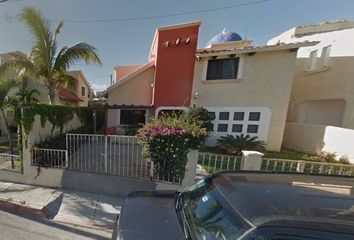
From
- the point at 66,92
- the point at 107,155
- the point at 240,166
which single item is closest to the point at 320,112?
the point at 240,166

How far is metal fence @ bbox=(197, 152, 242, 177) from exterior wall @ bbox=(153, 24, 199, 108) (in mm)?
5522

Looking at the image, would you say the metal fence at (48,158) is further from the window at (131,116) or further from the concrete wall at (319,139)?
the concrete wall at (319,139)

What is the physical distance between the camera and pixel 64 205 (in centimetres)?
471

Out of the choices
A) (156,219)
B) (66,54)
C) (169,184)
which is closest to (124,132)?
(66,54)

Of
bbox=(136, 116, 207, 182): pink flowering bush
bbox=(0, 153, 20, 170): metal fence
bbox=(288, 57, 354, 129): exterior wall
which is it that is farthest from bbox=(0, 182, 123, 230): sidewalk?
bbox=(288, 57, 354, 129): exterior wall

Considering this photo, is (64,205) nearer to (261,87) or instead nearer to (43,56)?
(43,56)

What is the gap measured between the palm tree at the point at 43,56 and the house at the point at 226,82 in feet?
9.48

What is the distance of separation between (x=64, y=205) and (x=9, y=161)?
346 cm

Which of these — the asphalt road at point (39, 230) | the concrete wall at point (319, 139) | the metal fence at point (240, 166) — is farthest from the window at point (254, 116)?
the asphalt road at point (39, 230)

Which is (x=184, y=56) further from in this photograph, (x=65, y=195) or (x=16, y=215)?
(x=16, y=215)

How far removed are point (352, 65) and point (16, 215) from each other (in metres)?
15.6

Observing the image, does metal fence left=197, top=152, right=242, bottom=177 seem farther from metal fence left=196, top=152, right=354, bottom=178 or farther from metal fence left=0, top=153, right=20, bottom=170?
metal fence left=0, top=153, right=20, bottom=170

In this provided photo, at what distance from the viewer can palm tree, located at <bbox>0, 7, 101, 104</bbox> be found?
853 centimetres

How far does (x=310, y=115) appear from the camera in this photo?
13.2 m
